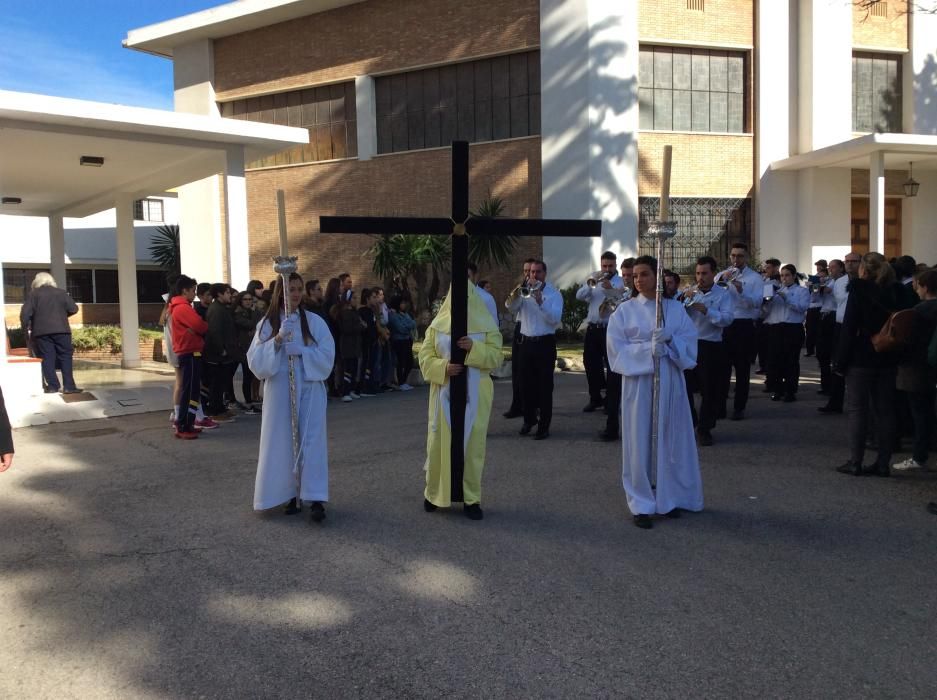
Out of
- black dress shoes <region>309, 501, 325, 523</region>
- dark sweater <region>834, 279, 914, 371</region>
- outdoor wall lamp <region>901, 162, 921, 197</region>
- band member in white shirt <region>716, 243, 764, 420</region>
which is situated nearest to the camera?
black dress shoes <region>309, 501, 325, 523</region>

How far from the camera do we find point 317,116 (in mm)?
26047

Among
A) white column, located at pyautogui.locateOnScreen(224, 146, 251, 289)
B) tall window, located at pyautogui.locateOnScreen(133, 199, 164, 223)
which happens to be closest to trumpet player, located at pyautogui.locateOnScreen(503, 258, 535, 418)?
white column, located at pyautogui.locateOnScreen(224, 146, 251, 289)

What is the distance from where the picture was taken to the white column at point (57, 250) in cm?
2095

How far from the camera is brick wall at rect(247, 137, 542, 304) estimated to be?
22.8 meters

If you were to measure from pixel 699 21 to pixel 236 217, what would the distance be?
15.1 meters

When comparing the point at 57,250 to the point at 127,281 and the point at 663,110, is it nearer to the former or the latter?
the point at 127,281

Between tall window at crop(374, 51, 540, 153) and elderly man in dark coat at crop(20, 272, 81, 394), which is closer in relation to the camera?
elderly man in dark coat at crop(20, 272, 81, 394)

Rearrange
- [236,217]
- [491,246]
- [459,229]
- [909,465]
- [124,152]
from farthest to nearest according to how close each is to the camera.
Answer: [491,246] → [124,152] → [236,217] → [909,465] → [459,229]

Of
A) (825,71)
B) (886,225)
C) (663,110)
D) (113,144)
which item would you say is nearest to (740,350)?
(113,144)

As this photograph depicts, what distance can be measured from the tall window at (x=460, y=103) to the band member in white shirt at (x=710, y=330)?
45.9 feet

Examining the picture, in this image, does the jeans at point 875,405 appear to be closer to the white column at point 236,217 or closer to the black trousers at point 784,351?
the black trousers at point 784,351

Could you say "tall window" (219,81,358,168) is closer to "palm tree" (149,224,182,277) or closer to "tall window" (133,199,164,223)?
"palm tree" (149,224,182,277)

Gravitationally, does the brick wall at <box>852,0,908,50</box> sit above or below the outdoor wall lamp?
above

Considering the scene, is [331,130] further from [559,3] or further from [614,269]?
[614,269]
